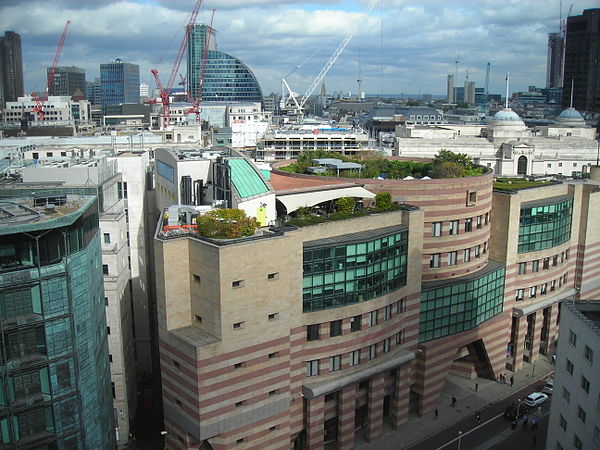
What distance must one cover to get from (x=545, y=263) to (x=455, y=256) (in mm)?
18478

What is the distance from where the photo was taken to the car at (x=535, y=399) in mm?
70938

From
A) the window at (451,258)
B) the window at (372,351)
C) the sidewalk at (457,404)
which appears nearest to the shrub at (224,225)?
the window at (372,351)

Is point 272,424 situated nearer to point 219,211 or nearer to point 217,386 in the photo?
point 217,386

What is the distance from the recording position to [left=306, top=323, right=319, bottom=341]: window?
56156mm

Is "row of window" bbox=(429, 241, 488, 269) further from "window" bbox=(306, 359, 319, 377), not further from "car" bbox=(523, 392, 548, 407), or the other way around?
"window" bbox=(306, 359, 319, 377)

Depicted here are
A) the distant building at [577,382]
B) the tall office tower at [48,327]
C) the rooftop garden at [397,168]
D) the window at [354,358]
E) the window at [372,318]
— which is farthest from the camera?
the rooftop garden at [397,168]

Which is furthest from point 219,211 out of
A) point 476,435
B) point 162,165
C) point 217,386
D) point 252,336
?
point 476,435

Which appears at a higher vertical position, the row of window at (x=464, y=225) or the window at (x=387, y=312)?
the row of window at (x=464, y=225)

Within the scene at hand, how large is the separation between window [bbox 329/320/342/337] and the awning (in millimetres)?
11473

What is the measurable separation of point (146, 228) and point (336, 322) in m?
32.6

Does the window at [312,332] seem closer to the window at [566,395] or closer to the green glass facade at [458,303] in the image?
the green glass facade at [458,303]

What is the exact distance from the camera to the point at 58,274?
39062 mm

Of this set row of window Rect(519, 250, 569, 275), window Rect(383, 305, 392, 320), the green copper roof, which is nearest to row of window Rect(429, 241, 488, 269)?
row of window Rect(519, 250, 569, 275)

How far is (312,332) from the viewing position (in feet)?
185
